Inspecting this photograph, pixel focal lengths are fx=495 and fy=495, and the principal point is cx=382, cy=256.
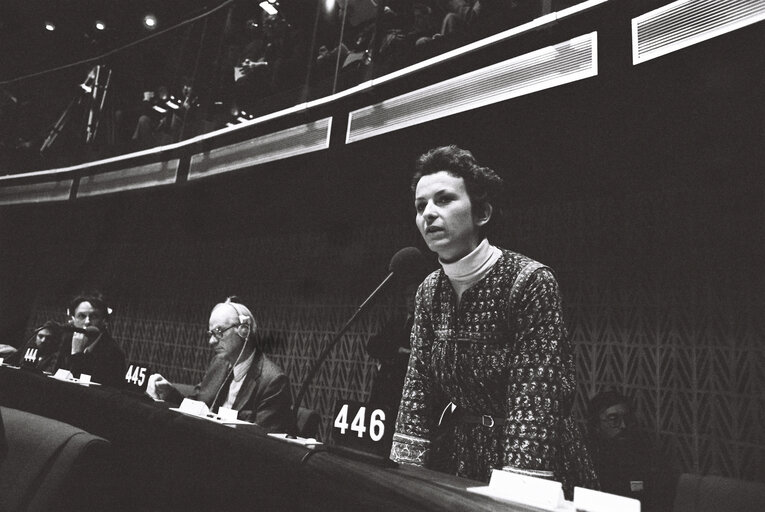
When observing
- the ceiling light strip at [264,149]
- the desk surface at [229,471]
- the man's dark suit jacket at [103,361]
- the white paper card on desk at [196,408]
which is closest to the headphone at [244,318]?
the desk surface at [229,471]

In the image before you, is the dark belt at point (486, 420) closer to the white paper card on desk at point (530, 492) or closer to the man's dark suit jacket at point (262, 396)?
the white paper card on desk at point (530, 492)

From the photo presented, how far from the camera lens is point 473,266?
1526 millimetres

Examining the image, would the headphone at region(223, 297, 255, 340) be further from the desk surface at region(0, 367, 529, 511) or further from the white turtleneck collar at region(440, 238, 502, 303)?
the white turtleneck collar at region(440, 238, 502, 303)

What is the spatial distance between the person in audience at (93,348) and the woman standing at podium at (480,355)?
282 cm

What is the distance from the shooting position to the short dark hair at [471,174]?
5.27 feet

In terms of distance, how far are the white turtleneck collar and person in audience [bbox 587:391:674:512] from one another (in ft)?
6.15

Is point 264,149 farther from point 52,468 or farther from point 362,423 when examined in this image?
point 362,423

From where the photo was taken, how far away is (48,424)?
4.76 feet

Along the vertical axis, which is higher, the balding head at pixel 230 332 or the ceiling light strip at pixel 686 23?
the ceiling light strip at pixel 686 23

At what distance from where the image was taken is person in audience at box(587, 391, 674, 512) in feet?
9.12

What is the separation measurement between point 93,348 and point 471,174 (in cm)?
358

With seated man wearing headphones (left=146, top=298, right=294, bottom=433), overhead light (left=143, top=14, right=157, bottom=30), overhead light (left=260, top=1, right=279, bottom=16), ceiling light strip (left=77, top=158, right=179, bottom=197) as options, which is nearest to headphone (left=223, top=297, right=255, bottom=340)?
seated man wearing headphones (left=146, top=298, right=294, bottom=433)

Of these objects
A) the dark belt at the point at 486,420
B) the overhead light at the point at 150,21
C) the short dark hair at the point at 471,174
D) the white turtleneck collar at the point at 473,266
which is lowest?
the dark belt at the point at 486,420

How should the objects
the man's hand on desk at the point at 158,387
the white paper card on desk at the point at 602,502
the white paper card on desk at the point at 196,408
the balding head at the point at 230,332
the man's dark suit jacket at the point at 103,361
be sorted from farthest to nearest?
the man's dark suit jacket at the point at 103,361, the balding head at the point at 230,332, the man's hand on desk at the point at 158,387, the white paper card on desk at the point at 196,408, the white paper card on desk at the point at 602,502
